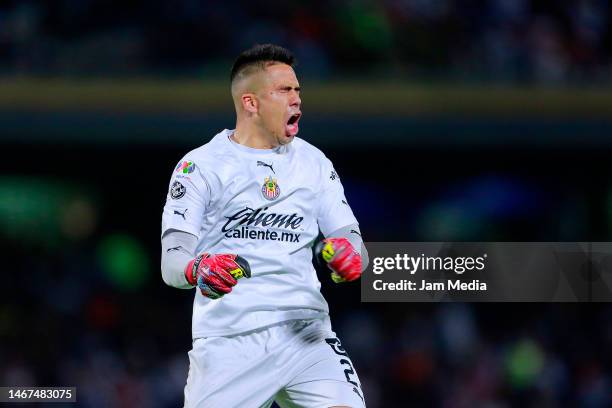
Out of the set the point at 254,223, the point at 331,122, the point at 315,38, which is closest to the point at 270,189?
the point at 254,223

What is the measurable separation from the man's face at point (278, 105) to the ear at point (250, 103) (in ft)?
0.08

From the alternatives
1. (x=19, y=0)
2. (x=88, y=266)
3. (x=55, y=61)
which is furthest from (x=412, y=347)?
(x=19, y=0)

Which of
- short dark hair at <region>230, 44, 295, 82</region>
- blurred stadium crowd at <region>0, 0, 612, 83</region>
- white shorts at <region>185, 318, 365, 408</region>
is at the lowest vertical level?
white shorts at <region>185, 318, 365, 408</region>

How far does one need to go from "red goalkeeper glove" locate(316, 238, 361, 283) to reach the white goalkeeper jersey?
0.34 meters

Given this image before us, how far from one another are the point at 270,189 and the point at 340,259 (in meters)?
0.62

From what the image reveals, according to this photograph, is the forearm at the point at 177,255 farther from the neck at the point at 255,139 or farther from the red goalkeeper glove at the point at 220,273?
the neck at the point at 255,139

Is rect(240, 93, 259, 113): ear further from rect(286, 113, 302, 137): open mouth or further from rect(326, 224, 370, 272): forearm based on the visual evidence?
rect(326, 224, 370, 272): forearm

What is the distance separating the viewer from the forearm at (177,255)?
4.58 m

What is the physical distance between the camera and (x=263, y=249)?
193 inches

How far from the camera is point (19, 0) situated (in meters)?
12.0

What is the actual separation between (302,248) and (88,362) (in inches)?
252

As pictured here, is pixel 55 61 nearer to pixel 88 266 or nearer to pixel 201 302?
pixel 88 266

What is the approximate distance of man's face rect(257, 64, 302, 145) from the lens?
5.10m

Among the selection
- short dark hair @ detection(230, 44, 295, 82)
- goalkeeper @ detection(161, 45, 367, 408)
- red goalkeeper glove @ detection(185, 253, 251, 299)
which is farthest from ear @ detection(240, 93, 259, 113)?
red goalkeeper glove @ detection(185, 253, 251, 299)
